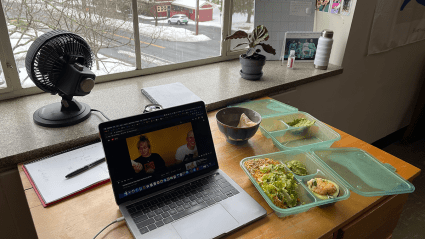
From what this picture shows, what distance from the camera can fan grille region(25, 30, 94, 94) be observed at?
1048 mm

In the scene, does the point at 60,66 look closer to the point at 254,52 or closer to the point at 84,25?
the point at 84,25

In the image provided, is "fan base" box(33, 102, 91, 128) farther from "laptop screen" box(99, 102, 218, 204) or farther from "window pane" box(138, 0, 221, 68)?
"window pane" box(138, 0, 221, 68)

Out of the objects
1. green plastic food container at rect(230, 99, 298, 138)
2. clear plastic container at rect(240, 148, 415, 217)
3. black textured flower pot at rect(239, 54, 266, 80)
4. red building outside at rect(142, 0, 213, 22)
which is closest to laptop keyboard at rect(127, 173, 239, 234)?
clear plastic container at rect(240, 148, 415, 217)

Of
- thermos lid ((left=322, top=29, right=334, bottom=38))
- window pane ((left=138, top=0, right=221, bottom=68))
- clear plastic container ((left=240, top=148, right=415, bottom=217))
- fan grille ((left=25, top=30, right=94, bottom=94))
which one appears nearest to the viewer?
clear plastic container ((left=240, top=148, right=415, bottom=217))

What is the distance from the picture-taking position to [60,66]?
3.58 feet

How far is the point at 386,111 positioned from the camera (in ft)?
8.87

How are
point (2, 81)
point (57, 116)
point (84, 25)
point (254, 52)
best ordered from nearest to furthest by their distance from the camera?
1. point (57, 116)
2. point (2, 81)
3. point (84, 25)
4. point (254, 52)

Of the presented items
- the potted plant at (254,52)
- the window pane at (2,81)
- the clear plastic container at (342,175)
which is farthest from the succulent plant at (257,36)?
the window pane at (2,81)

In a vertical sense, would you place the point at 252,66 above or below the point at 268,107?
above

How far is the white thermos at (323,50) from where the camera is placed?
1797mm

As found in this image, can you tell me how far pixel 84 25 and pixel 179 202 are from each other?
1.11 m

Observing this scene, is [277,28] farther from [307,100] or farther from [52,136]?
[52,136]

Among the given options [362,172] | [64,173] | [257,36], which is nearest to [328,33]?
[257,36]

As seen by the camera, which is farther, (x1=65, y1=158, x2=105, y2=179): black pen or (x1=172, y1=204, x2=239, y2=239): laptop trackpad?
(x1=65, y1=158, x2=105, y2=179): black pen
